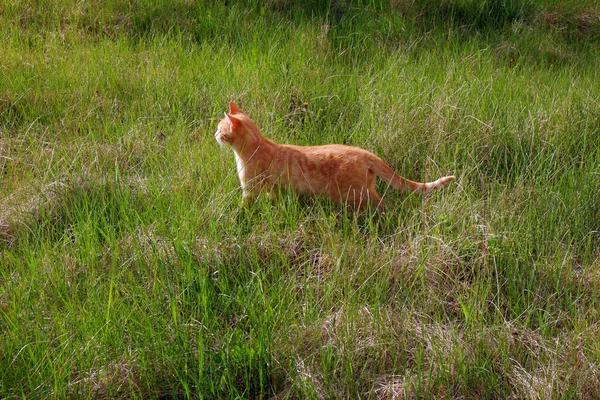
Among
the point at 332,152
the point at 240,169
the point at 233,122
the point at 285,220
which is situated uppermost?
the point at 233,122

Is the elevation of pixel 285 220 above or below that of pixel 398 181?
below

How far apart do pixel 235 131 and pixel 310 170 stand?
466 mm

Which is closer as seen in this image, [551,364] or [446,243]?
[551,364]

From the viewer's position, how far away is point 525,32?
6184 mm

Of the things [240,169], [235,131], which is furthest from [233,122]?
[240,169]

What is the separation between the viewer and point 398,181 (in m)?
3.69

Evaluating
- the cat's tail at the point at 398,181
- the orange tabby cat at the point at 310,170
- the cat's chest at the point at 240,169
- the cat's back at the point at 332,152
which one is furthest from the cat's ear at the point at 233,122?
the cat's tail at the point at 398,181

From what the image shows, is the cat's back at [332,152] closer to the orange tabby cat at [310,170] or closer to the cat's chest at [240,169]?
the orange tabby cat at [310,170]

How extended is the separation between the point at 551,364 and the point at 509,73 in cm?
313

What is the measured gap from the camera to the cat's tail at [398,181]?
3.66 meters

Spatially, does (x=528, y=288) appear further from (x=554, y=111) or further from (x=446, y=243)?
(x=554, y=111)

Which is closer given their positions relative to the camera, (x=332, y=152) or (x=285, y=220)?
(x=285, y=220)

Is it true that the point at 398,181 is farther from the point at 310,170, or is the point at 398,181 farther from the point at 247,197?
the point at 247,197

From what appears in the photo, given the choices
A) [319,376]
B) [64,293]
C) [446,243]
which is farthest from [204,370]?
[446,243]
